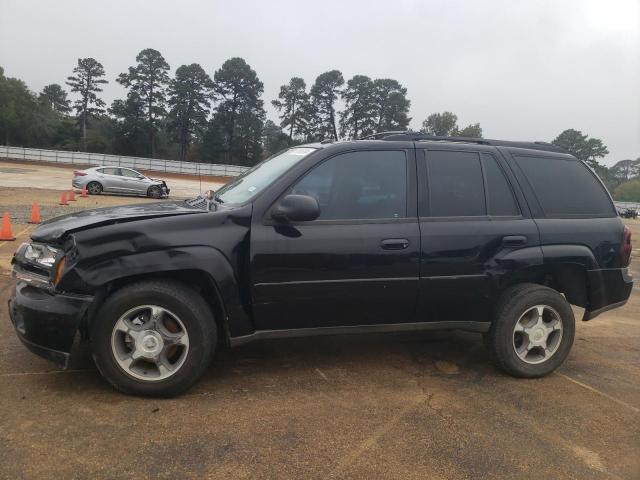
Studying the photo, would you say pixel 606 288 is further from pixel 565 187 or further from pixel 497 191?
pixel 497 191

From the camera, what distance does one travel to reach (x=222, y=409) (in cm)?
315

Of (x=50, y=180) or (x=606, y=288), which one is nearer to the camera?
(x=606, y=288)

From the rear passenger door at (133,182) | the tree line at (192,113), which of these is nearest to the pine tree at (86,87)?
the tree line at (192,113)

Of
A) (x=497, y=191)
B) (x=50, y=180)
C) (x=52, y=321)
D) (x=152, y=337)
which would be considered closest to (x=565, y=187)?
(x=497, y=191)

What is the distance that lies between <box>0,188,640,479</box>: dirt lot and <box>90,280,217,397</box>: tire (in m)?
0.14

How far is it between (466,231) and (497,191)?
50 cm

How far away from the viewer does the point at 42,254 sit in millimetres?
3223

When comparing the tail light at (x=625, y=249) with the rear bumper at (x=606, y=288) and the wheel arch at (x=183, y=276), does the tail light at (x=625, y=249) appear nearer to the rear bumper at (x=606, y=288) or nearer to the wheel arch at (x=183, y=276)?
the rear bumper at (x=606, y=288)

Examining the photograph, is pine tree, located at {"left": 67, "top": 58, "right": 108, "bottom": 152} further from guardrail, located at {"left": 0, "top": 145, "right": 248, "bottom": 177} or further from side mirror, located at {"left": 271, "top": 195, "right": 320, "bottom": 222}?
side mirror, located at {"left": 271, "top": 195, "right": 320, "bottom": 222}

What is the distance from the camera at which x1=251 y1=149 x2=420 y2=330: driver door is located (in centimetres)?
338

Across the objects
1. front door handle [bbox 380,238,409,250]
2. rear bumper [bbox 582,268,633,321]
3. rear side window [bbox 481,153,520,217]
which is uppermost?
rear side window [bbox 481,153,520,217]

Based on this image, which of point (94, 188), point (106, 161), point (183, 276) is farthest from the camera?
point (106, 161)

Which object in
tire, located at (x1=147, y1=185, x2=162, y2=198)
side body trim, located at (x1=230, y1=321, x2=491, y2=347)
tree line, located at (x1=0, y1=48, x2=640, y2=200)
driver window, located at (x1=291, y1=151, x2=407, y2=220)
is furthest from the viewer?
tree line, located at (x1=0, y1=48, x2=640, y2=200)

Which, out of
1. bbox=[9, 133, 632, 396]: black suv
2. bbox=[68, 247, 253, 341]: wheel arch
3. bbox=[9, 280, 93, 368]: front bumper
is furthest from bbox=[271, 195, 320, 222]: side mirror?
bbox=[9, 280, 93, 368]: front bumper
